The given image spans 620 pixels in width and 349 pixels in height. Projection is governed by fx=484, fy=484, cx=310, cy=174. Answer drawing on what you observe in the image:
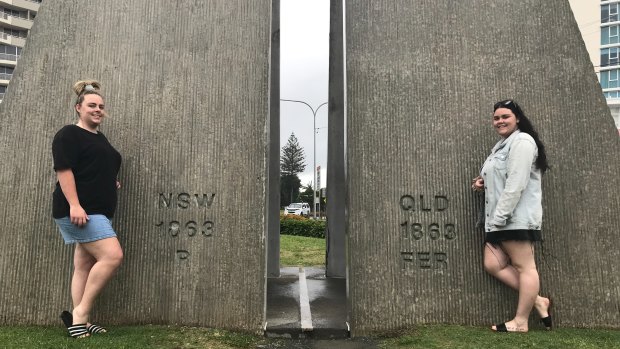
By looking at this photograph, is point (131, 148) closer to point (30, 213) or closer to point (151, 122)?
point (151, 122)

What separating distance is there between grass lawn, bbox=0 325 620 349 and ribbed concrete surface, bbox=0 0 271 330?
25cm

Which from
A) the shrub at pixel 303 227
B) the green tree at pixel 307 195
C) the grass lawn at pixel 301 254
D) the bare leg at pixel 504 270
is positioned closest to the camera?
the bare leg at pixel 504 270

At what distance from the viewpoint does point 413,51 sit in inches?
201

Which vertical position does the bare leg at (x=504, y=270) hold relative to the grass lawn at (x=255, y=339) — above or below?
above

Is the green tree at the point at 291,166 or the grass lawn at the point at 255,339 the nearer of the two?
the grass lawn at the point at 255,339

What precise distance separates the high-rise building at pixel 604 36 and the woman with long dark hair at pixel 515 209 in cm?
6383

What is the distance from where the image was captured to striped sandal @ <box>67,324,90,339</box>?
394 cm

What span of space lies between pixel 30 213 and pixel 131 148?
1.15 metres

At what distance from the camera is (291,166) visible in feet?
274

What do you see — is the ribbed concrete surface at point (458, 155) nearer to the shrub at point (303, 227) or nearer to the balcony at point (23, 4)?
the shrub at point (303, 227)

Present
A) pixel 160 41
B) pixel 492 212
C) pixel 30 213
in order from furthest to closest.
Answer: pixel 160 41 → pixel 30 213 → pixel 492 212

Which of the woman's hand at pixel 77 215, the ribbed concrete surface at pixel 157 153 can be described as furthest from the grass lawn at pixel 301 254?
the woman's hand at pixel 77 215

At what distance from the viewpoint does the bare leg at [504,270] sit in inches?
173

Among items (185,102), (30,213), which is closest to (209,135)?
(185,102)
